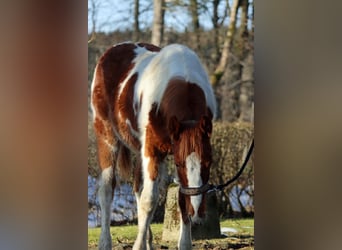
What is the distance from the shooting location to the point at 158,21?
251 cm

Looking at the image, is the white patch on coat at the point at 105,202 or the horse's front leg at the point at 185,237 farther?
the white patch on coat at the point at 105,202

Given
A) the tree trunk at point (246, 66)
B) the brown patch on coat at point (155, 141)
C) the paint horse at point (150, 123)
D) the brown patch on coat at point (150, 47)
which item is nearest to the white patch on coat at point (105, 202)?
the paint horse at point (150, 123)

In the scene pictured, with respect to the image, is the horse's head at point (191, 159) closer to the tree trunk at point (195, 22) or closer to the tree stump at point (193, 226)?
the tree stump at point (193, 226)

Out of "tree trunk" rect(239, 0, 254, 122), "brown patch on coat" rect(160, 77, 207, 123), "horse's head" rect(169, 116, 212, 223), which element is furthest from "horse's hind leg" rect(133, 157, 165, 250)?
"tree trunk" rect(239, 0, 254, 122)

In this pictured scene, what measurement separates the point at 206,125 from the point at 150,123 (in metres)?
0.26

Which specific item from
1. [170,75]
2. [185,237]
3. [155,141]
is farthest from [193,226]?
[170,75]

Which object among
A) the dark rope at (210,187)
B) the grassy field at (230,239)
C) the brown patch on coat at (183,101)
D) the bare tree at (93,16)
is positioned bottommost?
the grassy field at (230,239)

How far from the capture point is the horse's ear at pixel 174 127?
7.90 feet

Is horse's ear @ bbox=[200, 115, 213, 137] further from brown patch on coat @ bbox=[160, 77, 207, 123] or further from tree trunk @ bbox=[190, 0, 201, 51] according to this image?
tree trunk @ bbox=[190, 0, 201, 51]

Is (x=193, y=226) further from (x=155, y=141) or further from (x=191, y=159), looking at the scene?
(x=155, y=141)

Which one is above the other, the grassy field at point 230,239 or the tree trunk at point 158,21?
the tree trunk at point 158,21

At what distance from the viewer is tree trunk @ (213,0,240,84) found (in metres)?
2.45
